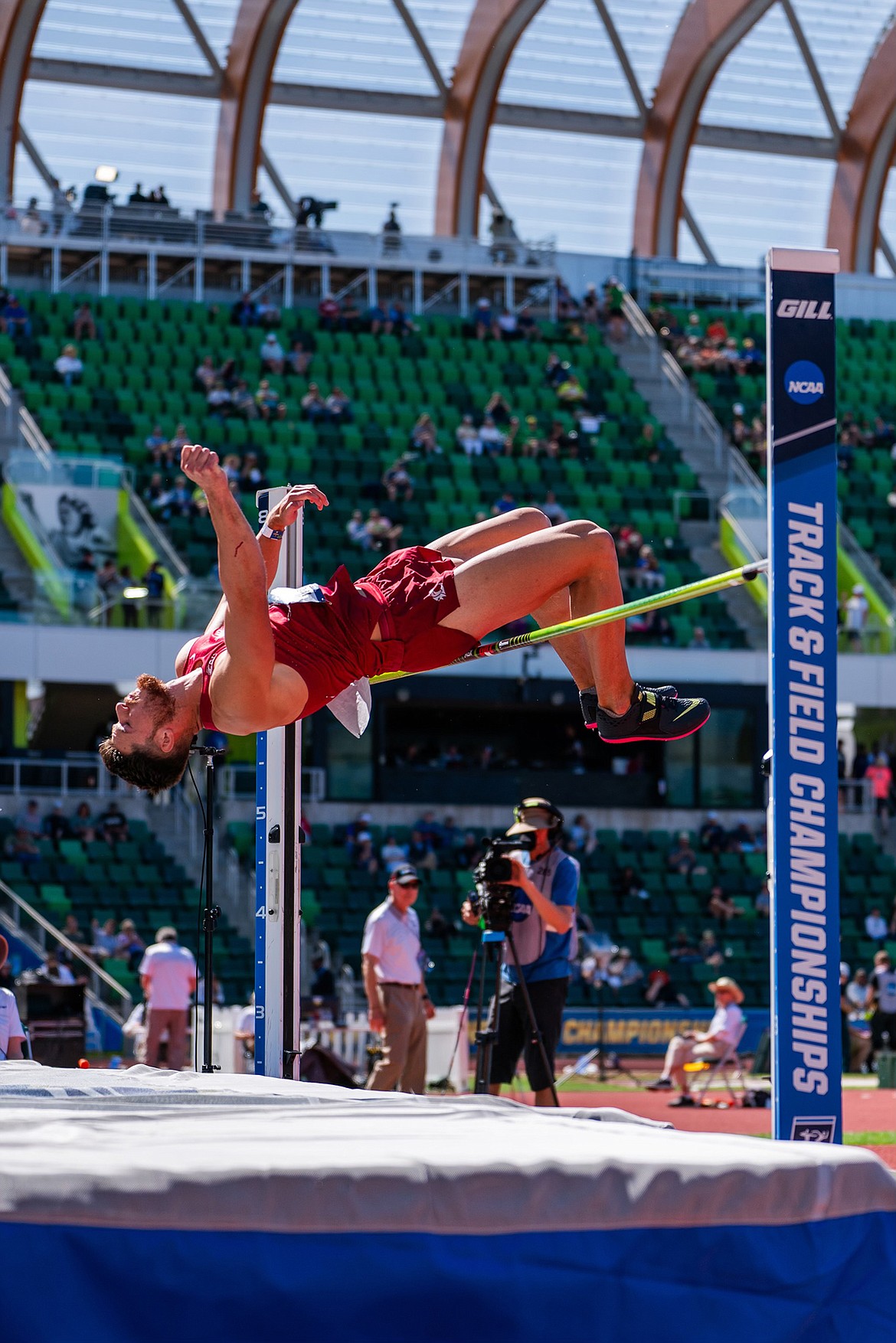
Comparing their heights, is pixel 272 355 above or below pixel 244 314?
below

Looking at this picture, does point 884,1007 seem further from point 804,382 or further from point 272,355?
point 272,355

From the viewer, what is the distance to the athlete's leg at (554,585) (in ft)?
17.7

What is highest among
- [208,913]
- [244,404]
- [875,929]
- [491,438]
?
[244,404]

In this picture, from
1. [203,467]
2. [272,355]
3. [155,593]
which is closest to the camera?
[203,467]

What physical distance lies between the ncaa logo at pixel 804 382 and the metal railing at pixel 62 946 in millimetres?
11674

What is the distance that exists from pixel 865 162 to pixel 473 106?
296 inches

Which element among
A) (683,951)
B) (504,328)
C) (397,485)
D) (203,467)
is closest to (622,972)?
(683,951)

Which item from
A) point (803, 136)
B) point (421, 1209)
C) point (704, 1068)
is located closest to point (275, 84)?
point (803, 136)

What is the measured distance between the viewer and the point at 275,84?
3022 centimetres

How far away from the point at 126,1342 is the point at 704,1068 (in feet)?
41.0

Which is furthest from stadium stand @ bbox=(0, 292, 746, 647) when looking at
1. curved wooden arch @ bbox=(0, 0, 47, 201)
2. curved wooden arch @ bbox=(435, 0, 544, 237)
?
curved wooden arch @ bbox=(0, 0, 47, 201)

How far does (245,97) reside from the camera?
29.3 metres

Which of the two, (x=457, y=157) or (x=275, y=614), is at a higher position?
(x=457, y=157)

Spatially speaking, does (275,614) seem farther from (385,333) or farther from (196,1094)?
(385,333)
